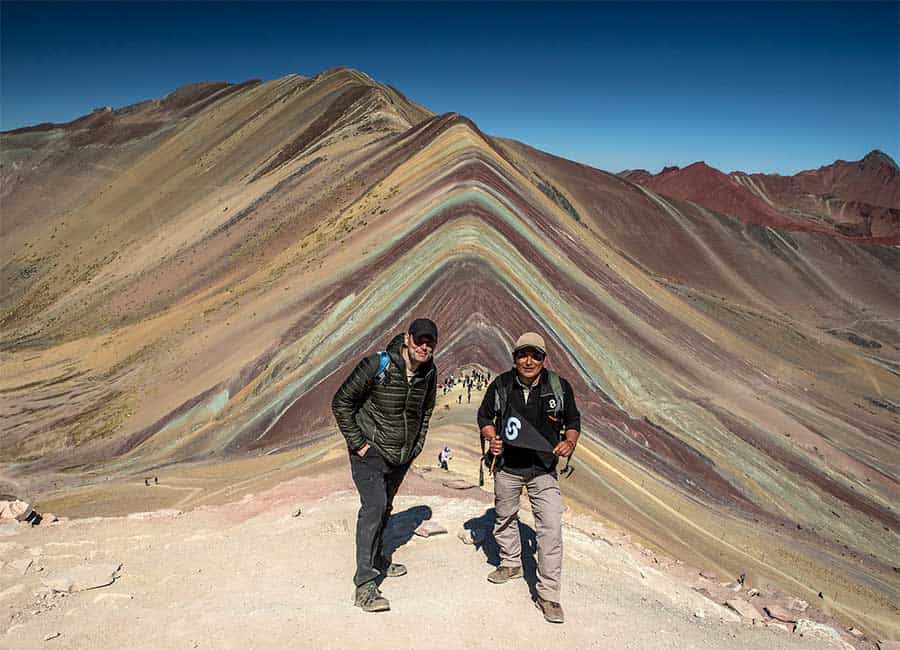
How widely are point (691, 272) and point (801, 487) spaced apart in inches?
920

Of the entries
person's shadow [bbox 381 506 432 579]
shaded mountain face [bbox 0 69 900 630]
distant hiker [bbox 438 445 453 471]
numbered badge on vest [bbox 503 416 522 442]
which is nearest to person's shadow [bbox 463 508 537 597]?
person's shadow [bbox 381 506 432 579]

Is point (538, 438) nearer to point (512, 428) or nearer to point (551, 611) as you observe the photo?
point (512, 428)

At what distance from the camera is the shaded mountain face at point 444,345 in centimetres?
1041

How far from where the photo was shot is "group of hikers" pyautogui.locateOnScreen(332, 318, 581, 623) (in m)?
3.81

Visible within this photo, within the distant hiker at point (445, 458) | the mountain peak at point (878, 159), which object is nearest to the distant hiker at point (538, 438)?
the distant hiker at point (445, 458)

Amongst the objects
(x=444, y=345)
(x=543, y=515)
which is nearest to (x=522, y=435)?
(x=543, y=515)

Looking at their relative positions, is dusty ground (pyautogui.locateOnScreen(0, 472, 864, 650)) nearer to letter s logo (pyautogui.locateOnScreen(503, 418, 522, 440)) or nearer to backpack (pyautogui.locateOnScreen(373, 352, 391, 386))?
letter s logo (pyautogui.locateOnScreen(503, 418, 522, 440))

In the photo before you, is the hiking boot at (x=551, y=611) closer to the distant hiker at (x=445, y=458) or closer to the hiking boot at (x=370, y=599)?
the hiking boot at (x=370, y=599)

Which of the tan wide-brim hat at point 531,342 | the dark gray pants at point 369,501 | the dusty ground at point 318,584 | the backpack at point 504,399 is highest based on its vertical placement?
the tan wide-brim hat at point 531,342

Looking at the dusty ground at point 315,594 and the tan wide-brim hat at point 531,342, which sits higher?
the tan wide-brim hat at point 531,342

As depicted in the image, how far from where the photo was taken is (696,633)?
4055 mm

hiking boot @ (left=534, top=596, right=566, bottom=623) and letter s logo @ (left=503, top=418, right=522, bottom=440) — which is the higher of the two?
letter s logo @ (left=503, top=418, right=522, bottom=440)

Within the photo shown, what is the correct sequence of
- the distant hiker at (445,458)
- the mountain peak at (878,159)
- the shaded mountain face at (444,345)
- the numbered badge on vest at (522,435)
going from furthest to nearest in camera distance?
the mountain peak at (878,159), the shaded mountain face at (444,345), the distant hiker at (445,458), the numbered badge on vest at (522,435)

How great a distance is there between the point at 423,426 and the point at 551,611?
145 cm
